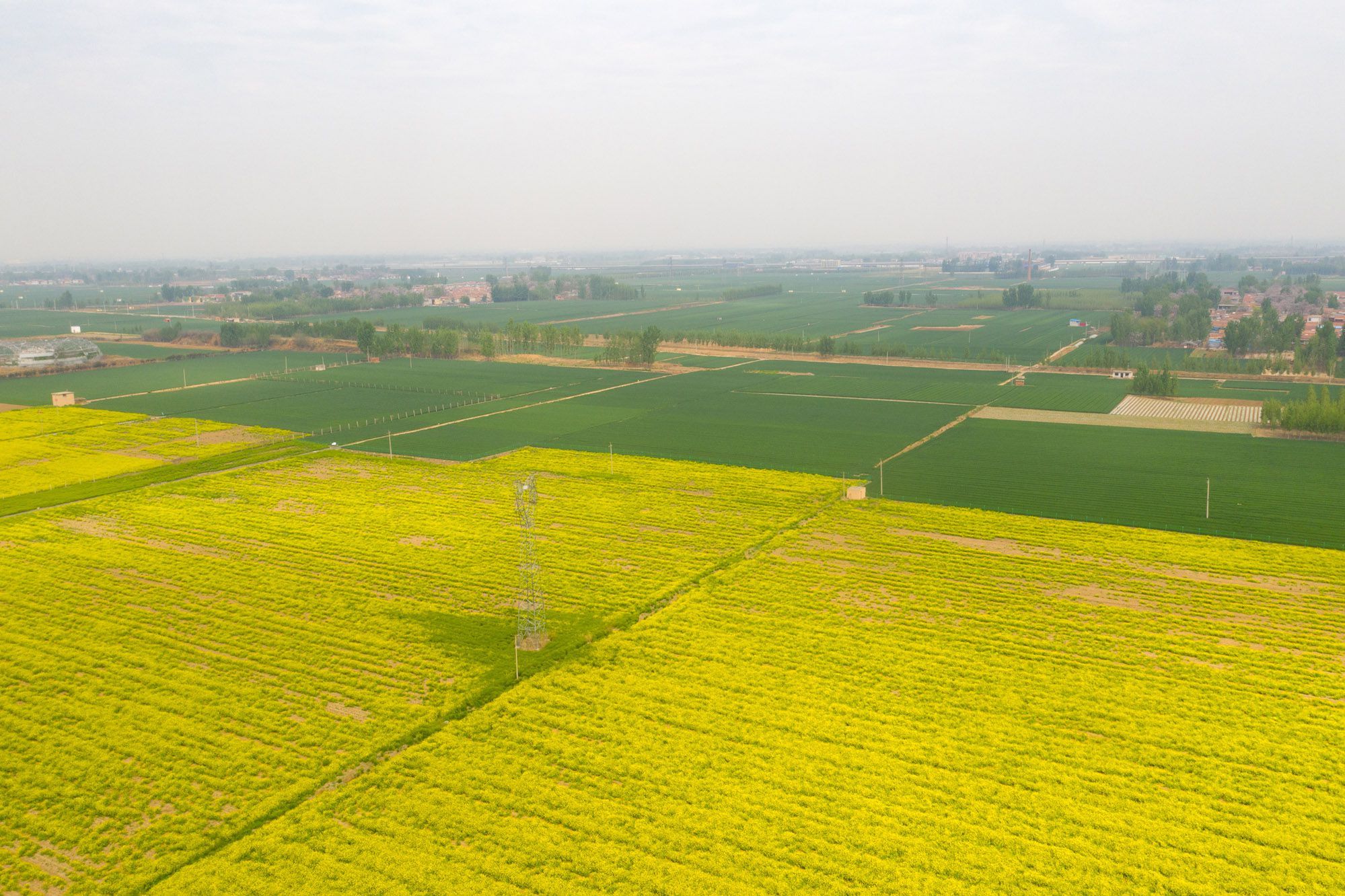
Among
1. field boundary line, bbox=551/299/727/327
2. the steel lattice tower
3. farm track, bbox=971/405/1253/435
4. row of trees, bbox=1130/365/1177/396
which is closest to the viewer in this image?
the steel lattice tower

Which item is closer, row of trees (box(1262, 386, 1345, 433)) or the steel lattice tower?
the steel lattice tower

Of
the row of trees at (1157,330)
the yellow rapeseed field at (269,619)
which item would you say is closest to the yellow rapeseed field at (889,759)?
the yellow rapeseed field at (269,619)

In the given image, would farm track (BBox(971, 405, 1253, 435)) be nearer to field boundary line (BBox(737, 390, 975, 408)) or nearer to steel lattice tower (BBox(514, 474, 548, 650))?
field boundary line (BBox(737, 390, 975, 408))

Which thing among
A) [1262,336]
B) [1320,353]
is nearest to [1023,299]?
[1262,336]

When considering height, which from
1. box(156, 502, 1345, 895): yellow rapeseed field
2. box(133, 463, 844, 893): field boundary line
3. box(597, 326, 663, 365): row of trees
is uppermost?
box(597, 326, 663, 365): row of trees

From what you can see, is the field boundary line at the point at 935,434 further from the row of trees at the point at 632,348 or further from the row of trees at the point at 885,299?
the row of trees at the point at 885,299

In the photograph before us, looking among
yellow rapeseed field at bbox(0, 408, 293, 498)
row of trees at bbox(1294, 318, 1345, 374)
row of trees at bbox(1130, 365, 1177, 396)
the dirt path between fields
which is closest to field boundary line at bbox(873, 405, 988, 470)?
row of trees at bbox(1130, 365, 1177, 396)

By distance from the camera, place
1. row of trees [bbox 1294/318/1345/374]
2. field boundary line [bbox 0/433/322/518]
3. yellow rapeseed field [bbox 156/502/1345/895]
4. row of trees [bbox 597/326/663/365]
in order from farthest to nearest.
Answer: row of trees [bbox 597/326/663/365], row of trees [bbox 1294/318/1345/374], field boundary line [bbox 0/433/322/518], yellow rapeseed field [bbox 156/502/1345/895]
